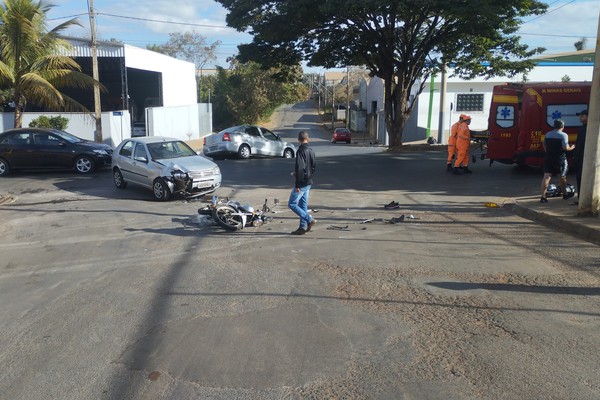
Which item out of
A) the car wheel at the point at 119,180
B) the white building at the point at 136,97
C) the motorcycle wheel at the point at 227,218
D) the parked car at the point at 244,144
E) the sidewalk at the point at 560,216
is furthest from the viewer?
the white building at the point at 136,97

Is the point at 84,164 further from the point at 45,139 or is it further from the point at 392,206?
the point at 392,206

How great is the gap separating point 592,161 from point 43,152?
16046 millimetres

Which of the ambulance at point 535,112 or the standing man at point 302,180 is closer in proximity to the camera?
the standing man at point 302,180

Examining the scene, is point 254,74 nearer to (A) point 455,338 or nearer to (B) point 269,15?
(B) point 269,15

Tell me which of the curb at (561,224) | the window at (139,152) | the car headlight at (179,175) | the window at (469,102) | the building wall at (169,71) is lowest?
the curb at (561,224)

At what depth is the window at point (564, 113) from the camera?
14.8 m

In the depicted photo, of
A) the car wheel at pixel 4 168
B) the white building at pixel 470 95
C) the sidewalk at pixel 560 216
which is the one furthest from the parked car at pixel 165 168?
the white building at pixel 470 95

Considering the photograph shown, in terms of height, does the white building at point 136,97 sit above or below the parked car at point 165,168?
above

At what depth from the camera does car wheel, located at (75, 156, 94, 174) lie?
1803 centimetres

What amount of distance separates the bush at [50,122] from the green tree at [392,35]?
30.6ft

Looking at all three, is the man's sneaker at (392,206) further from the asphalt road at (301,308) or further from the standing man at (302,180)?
the standing man at (302,180)

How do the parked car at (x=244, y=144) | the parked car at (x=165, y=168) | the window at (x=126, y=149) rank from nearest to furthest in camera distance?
the parked car at (x=165, y=168) < the window at (x=126, y=149) < the parked car at (x=244, y=144)

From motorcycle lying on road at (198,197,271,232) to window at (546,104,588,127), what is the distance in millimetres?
9506

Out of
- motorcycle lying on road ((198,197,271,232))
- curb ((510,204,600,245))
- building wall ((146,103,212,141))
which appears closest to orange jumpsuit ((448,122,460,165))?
curb ((510,204,600,245))
